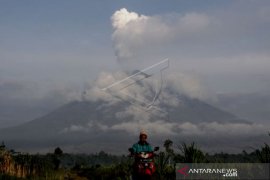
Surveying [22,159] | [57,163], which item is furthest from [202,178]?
[57,163]

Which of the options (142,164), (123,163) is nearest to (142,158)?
(142,164)

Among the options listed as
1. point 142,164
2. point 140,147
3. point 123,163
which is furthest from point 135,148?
point 123,163

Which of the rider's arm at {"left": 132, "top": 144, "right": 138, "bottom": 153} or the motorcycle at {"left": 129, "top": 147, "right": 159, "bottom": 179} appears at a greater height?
the rider's arm at {"left": 132, "top": 144, "right": 138, "bottom": 153}

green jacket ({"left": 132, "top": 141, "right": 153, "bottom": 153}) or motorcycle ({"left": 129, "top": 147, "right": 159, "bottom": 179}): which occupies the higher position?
green jacket ({"left": 132, "top": 141, "right": 153, "bottom": 153})

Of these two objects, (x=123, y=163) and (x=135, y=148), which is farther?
(x=123, y=163)

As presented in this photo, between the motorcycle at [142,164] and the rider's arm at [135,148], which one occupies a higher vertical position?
the rider's arm at [135,148]

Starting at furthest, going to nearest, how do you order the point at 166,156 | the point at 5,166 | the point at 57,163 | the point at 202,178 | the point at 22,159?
1. the point at 57,163
2. the point at 22,159
3. the point at 5,166
4. the point at 166,156
5. the point at 202,178

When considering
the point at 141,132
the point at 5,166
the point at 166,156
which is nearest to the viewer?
the point at 141,132

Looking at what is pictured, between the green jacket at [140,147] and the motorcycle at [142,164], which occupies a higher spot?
the green jacket at [140,147]

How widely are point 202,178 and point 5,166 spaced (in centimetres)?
1318

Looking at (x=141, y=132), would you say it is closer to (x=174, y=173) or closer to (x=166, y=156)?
(x=174, y=173)

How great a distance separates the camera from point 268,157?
2198 centimetres

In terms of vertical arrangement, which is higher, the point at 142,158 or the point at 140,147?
the point at 140,147

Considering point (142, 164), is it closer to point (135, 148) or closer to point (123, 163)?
point (135, 148)
